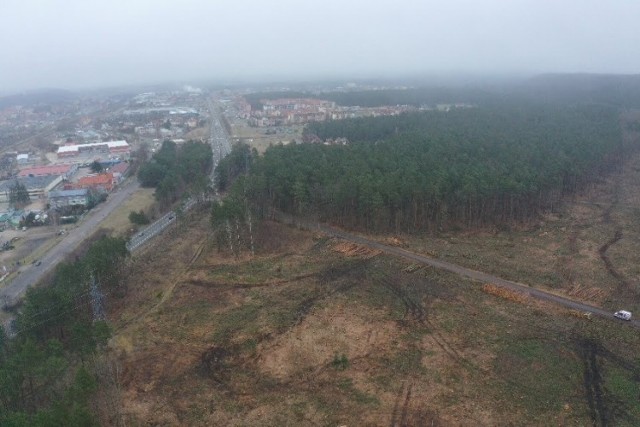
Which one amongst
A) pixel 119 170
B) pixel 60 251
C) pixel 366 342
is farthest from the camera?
pixel 119 170

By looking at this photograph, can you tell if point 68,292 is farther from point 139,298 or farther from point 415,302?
point 415,302

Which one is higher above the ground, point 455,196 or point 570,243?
point 455,196

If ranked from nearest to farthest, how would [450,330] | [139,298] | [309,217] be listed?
[450,330]
[139,298]
[309,217]

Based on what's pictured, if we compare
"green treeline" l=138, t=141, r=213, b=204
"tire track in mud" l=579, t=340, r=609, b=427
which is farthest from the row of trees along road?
"tire track in mud" l=579, t=340, r=609, b=427

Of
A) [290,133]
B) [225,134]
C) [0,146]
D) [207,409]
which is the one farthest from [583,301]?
[0,146]

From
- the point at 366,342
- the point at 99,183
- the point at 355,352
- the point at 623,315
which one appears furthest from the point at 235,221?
the point at 99,183

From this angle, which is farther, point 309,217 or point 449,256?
point 309,217

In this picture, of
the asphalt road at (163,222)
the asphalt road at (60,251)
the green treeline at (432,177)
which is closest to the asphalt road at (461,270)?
the green treeline at (432,177)

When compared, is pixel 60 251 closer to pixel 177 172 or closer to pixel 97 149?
pixel 177 172
